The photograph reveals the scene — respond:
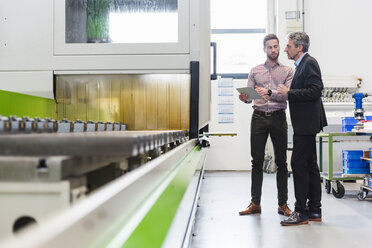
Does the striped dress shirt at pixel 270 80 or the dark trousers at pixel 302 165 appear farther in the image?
the striped dress shirt at pixel 270 80

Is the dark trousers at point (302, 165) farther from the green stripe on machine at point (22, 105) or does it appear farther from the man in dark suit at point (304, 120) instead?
the green stripe on machine at point (22, 105)

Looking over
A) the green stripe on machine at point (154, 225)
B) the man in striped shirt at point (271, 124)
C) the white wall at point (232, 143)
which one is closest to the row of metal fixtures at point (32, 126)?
the green stripe on machine at point (154, 225)

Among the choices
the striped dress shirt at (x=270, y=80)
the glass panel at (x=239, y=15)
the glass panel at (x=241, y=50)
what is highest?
the glass panel at (x=239, y=15)

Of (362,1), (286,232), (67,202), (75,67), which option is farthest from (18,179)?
(362,1)

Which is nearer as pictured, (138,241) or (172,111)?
(138,241)

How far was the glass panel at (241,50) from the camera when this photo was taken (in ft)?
23.8

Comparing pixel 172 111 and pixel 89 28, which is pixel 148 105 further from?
pixel 89 28

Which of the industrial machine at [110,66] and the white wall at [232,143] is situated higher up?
the industrial machine at [110,66]

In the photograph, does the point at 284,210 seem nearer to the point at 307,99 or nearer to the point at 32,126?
the point at 307,99

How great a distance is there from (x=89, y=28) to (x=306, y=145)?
1.82 m

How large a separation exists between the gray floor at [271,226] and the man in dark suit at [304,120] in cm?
15

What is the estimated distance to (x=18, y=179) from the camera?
45 centimetres

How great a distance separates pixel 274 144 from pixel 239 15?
4.41 meters

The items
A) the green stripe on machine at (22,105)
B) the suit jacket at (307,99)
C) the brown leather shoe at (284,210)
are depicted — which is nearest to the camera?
the green stripe on machine at (22,105)
